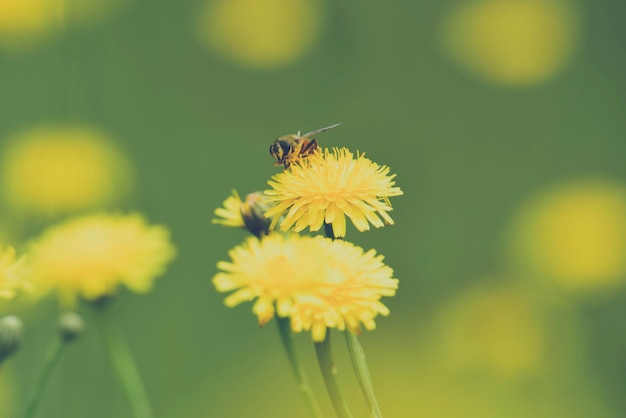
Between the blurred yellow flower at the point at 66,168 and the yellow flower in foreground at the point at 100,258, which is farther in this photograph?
the blurred yellow flower at the point at 66,168

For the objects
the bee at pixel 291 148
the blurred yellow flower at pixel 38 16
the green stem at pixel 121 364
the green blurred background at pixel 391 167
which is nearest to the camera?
Result: the green stem at pixel 121 364

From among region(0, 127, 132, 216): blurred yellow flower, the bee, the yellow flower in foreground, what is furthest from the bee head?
region(0, 127, 132, 216): blurred yellow flower

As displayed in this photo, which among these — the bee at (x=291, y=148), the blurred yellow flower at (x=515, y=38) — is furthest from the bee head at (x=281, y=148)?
the blurred yellow flower at (x=515, y=38)

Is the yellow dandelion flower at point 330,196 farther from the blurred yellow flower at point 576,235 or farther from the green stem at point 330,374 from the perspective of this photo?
the blurred yellow flower at point 576,235

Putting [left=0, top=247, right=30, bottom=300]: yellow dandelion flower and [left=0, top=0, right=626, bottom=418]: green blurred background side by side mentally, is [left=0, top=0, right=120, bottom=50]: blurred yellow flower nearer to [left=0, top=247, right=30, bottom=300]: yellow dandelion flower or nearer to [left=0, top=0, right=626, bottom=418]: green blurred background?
[left=0, top=0, right=626, bottom=418]: green blurred background

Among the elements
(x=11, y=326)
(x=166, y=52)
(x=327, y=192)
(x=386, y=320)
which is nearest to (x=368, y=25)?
(x=166, y=52)

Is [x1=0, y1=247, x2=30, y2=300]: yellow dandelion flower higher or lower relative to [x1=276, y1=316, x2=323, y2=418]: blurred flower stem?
higher

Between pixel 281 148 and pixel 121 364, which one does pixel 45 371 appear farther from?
pixel 281 148
